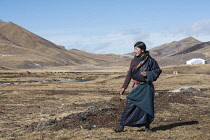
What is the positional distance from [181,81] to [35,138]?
38953 mm

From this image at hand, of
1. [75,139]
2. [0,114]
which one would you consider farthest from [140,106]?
[0,114]

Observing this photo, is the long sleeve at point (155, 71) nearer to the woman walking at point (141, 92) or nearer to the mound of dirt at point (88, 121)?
the woman walking at point (141, 92)

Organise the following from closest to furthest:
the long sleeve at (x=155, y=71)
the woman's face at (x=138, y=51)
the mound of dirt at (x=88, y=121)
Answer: the long sleeve at (x=155, y=71) → the woman's face at (x=138, y=51) → the mound of dirt at (x=88, y=121)

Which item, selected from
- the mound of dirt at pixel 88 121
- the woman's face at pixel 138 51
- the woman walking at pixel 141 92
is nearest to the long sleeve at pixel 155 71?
the woman walking at pixel 141 92

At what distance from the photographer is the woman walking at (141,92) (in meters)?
9.20

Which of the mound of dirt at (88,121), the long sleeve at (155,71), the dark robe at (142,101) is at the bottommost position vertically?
the mound of dirt at (88,121)

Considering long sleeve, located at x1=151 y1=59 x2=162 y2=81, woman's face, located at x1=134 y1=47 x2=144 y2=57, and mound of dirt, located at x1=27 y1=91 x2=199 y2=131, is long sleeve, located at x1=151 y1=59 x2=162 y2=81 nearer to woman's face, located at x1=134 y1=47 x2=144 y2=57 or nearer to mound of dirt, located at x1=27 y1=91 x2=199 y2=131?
woman's face, located at x1=134 y1=47 x2=144 y2=57

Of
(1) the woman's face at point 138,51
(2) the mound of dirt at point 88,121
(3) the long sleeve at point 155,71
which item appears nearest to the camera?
(3) the long sleeve at point 155,71

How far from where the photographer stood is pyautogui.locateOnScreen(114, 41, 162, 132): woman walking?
9.20 metres

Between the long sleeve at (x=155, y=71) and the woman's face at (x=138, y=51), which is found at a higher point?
the woman's face at (x=138, y=51)

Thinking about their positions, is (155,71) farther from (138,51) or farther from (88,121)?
(88,121)

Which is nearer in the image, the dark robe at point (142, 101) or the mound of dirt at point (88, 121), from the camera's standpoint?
the dark robe at point (142, 101)

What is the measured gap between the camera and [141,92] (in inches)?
366

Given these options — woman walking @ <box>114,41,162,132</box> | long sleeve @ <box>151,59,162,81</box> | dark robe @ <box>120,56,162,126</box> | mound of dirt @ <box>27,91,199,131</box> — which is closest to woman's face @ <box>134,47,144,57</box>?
woman walking @ <box>114,41,162,132</box>
